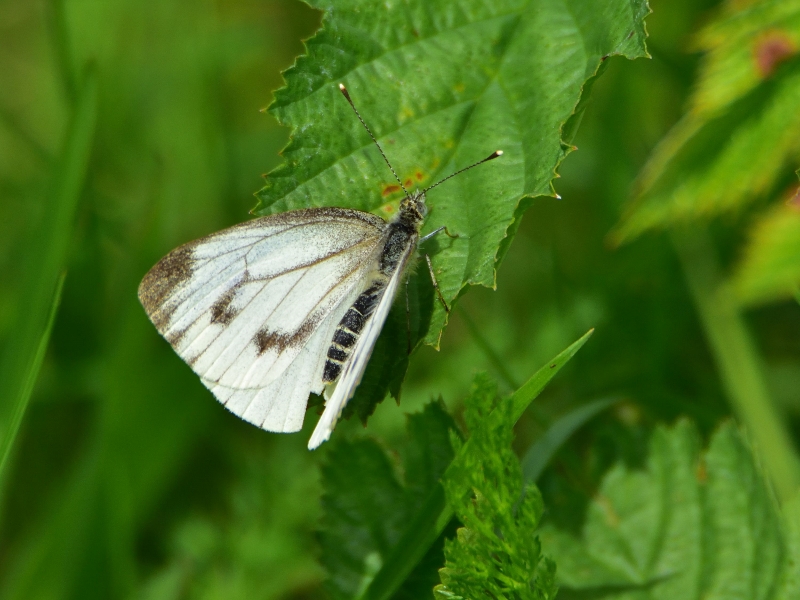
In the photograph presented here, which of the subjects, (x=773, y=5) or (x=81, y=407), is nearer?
(x=773, y=5)

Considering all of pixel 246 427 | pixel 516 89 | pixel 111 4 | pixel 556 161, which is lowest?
pixel 246 427

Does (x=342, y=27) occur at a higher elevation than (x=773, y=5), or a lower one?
higher

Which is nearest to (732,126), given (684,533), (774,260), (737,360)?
(774,260)

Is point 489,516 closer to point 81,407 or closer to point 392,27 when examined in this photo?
point 392,27

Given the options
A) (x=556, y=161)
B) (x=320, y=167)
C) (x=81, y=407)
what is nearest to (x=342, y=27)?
(x=320, y=167)

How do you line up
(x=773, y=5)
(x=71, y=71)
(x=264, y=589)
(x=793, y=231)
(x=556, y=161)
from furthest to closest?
(x=71, y=71) → (x=264, y=589) → (x=773, y=5) → (x=793, y=231) → (x=556, y=161)

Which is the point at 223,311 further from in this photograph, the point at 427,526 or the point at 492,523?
the point at 492,523

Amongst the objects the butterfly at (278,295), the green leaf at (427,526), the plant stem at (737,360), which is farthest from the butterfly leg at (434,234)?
the plant stem at (737,360)
